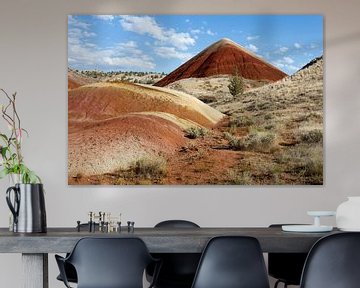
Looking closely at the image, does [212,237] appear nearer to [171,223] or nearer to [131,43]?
[171,223]

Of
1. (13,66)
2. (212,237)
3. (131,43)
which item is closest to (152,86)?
(131,43)

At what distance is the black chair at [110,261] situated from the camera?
3.38 m

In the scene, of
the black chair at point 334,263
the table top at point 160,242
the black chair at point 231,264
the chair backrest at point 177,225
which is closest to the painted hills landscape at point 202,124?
the chair backrest at point 177,225

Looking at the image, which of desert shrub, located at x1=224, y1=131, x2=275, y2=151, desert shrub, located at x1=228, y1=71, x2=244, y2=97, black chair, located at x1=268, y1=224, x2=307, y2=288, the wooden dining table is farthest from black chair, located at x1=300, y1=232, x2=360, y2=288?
desert shrub, located at x1=228, y1=71, x2=244, y2=97

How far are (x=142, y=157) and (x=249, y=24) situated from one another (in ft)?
4.50

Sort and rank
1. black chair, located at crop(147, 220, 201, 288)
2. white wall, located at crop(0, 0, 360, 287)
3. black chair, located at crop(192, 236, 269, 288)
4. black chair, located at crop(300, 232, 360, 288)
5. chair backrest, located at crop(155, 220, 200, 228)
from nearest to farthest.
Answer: black chair, located at crop(300, 232, 360, 288), black chair, located at crop(192, 236, 269, 288), black chair, located at crop(147, 220, 201, 288), chair backrest, located at crop(155, 220, 200, 228), white wall, located at crop(0, 0, 360, 287)

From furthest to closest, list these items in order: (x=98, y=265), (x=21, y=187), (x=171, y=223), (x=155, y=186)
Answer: (x=155, y=186)
(x=171, y=223)
(x=21, y=187)
(x=98, y=265)

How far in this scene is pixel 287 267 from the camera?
455 cm

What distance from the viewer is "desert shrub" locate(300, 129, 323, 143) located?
5625 mm

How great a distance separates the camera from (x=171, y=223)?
471cm

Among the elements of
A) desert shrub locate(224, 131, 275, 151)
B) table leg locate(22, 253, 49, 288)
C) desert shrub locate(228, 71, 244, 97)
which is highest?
desert shrub locate(228, 71, 244, 97)

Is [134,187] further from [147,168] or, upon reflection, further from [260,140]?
[260,140]

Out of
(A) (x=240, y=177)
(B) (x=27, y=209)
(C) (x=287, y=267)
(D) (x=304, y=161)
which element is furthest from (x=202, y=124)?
(B) (x=27, y=209)

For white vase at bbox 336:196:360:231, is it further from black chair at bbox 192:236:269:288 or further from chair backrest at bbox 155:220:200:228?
chair backrest at bbox 155:220:200:228
